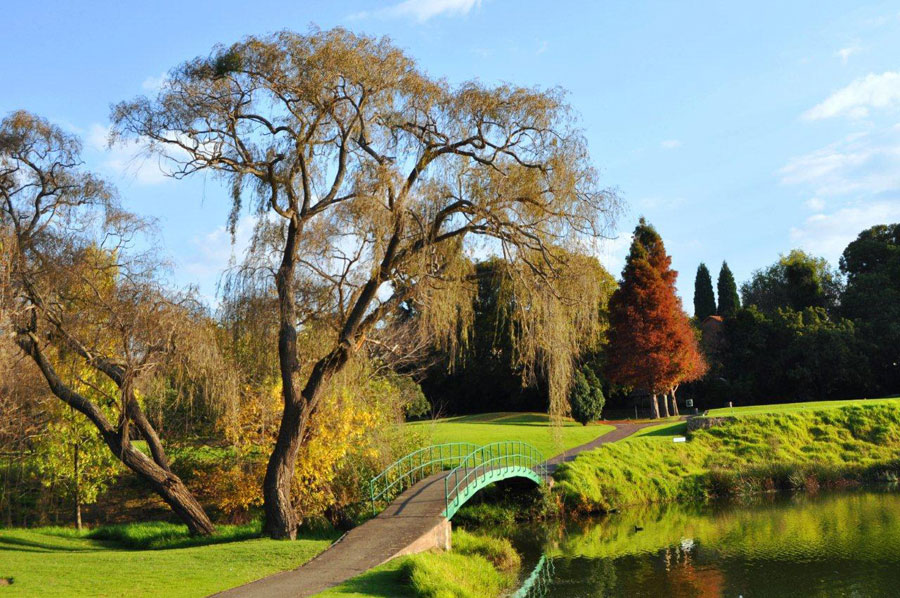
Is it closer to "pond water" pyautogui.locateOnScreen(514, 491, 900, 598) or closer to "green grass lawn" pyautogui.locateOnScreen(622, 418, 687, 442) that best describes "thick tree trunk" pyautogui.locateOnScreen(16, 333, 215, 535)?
"pond water" pyautogui.locateOnScreen(514, 491, 900, 598)

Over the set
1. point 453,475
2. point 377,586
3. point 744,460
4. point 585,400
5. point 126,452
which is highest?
point 126,452

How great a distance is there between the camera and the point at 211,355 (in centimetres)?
1616

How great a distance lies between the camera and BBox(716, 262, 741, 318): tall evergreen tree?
66062mm

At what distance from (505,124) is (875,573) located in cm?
1121

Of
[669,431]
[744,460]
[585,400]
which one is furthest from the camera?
[585,400]

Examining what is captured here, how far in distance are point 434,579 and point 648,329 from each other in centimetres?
3079

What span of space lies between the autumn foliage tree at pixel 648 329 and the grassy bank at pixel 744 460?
7002mm

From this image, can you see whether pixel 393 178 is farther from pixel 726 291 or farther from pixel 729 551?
pixel 726 291

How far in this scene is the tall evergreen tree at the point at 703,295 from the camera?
223 ft

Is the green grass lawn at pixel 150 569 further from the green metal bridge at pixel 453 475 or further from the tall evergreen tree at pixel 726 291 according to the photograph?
the tall evergreen tree at pixel 726 291

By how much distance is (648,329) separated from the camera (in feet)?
132

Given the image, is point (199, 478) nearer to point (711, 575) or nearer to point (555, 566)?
point (555, 566)

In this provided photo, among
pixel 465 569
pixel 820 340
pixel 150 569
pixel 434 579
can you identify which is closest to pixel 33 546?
pixel 150 569

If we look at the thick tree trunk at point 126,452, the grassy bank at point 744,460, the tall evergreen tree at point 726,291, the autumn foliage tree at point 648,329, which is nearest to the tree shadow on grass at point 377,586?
the thick tree trunk at point 126,452
